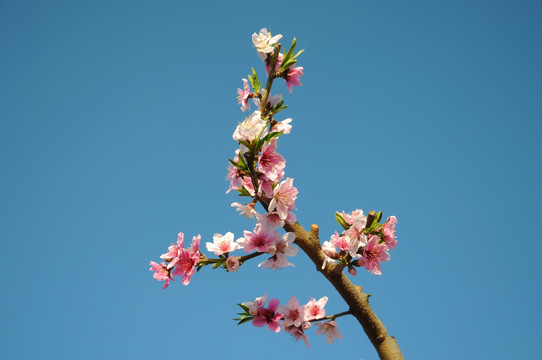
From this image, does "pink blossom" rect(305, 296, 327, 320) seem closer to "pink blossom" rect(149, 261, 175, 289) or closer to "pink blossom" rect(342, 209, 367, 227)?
"pink blossom" rect(342, 209, 367, 227)

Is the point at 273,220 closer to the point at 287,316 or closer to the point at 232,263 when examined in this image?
the point at 232,263

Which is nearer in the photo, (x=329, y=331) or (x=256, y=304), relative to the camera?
(x=256, y=304)

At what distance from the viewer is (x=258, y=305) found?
3.16m

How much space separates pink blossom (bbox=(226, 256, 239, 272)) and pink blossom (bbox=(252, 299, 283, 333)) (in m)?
0.40

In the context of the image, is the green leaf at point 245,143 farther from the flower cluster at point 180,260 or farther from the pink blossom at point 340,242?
the pink blossom at point 340,242

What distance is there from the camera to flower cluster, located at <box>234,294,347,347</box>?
315cm

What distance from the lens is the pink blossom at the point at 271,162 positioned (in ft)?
9.49

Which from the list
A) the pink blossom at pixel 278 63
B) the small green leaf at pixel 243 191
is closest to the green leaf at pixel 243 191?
the small green leaf at pixel 243 191

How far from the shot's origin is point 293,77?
382cm

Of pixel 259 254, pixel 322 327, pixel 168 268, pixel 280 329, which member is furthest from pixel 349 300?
pixel 168 268

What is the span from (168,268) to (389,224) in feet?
5.92

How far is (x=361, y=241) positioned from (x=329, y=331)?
0.82 meters

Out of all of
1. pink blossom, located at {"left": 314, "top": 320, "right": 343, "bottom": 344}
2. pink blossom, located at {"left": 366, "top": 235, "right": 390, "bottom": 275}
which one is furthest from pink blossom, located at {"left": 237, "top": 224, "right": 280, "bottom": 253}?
pink blossom, located at {"left": 314, "top": 320, "right": 343, "bottom": 344}

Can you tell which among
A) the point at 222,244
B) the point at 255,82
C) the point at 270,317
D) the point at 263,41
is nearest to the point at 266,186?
the point at 222,244
